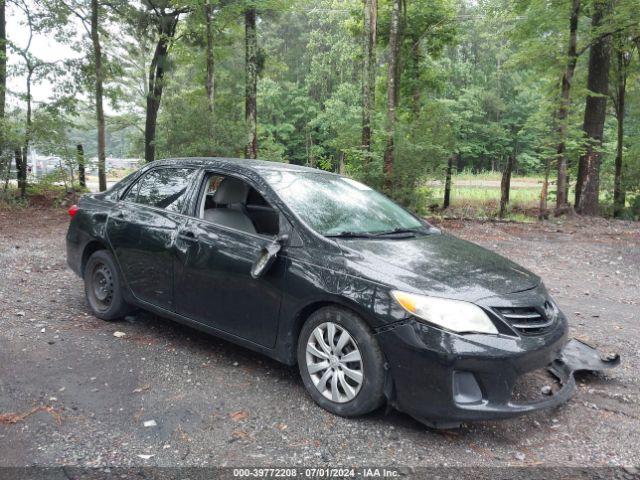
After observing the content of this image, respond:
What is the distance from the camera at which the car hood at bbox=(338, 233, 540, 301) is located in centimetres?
332

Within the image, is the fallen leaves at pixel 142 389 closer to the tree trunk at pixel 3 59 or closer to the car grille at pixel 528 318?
the car grille at pixel 528 318

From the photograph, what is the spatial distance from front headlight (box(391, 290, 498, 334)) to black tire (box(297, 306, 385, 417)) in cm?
32

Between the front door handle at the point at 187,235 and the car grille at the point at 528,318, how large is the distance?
2.38 m

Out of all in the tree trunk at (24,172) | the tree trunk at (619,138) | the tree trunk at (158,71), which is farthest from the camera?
the tree trunk at (158,71)

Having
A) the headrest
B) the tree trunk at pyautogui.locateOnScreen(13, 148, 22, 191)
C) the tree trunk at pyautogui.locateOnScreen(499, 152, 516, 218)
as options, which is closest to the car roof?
the headrest

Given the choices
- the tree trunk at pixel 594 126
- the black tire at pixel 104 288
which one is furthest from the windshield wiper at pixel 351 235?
the tree trunk at pixel 594 126

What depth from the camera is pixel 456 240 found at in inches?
175

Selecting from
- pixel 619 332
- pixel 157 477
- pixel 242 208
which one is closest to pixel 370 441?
pixel 157 477

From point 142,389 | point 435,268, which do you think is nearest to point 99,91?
point 142,389

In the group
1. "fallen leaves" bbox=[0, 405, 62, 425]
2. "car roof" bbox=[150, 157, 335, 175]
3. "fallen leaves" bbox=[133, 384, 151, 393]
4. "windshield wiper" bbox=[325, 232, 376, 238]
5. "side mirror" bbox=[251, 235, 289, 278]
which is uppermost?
"car roof" bbox=[150, 157, 335, 175]

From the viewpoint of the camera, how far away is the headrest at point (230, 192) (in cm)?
472

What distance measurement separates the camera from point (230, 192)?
476 centimetres

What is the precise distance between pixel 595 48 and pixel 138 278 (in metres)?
15.1

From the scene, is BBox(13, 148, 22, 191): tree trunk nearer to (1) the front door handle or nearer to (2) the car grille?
(1) the front door handle
